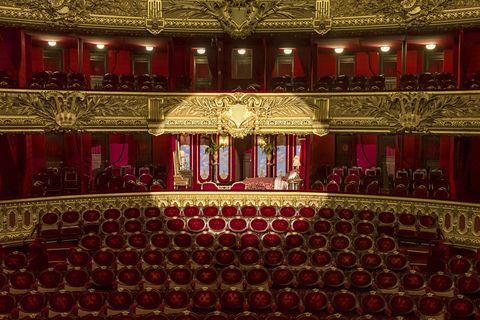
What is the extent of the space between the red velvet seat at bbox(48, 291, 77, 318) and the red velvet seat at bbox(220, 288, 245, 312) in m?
1.48

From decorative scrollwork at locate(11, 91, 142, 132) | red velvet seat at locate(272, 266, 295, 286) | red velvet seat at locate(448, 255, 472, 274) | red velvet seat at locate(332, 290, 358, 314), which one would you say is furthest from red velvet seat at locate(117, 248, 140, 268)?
red velvet seat at locate(448, 255, 472, 274)

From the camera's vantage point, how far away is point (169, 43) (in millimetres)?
10953

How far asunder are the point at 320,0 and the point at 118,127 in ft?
13.4

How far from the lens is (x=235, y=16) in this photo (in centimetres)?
1023

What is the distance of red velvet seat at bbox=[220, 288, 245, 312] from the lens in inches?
232

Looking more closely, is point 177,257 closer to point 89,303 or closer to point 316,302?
point 89,303

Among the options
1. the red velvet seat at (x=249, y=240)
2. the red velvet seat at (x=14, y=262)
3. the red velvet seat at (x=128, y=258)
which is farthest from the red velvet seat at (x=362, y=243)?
the red velvet seat at (x=14, y=262)

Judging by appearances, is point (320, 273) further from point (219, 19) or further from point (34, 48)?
point (34, 48)

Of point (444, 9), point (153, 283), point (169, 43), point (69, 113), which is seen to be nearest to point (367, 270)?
point (153, 283)

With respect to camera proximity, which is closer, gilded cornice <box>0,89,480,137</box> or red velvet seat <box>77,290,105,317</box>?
red velvet seat <box>77,290,105,317</box>

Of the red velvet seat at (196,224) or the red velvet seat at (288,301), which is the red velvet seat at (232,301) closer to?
the red velvet seat at (288,301)

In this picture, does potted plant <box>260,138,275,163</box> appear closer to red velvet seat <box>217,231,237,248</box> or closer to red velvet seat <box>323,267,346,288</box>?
red velvet seat <box>217,231,237,248</box>

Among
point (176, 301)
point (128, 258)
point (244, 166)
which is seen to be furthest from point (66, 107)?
point (176, 301)

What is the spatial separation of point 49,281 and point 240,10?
233 inches
